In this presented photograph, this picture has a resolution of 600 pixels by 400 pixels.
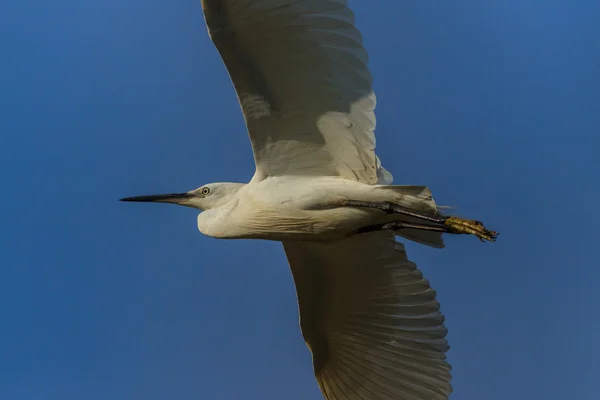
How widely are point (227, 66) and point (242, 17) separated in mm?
404

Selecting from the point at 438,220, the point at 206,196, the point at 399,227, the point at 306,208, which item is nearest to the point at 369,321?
the point at 399,227

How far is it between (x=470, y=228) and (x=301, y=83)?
6.04 feet

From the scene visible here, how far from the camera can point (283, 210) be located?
5.65m

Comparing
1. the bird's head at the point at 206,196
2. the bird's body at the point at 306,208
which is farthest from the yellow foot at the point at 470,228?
the bird's head at the point at 206,196

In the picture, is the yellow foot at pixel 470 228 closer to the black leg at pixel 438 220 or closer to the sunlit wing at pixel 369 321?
the black leg at pixel 438 220

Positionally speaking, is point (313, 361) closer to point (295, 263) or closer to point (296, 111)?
point (295, 263)

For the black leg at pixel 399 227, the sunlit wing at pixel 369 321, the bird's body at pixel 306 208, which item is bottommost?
the sunlit wing at pixel 369 321

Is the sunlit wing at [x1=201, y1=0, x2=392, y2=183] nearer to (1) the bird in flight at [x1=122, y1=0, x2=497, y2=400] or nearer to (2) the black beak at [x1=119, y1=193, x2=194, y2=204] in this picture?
(1) the bird in flight at [x1=122, y1=0, x2=497, y2=400]

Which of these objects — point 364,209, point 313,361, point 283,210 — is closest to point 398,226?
point 364,209

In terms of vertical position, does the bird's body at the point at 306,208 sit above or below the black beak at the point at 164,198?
below

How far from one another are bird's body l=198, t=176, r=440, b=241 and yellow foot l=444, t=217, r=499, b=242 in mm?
185

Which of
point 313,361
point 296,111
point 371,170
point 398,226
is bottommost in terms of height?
point 313,361

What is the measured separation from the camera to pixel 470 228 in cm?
554

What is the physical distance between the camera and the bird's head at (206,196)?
20.5 feet
